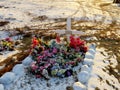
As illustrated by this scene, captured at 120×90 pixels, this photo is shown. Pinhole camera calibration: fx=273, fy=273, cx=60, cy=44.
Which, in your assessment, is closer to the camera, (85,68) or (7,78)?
(7,78)

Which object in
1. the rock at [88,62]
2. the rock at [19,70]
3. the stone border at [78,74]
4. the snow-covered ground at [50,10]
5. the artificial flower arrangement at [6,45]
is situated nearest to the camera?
the stone border at [78,74]

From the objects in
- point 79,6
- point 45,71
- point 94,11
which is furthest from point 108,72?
point 79,6

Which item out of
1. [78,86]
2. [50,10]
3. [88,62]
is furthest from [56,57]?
[50,10]

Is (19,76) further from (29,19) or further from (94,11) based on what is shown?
(94,11)

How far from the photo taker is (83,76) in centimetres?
642

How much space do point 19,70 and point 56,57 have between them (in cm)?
105

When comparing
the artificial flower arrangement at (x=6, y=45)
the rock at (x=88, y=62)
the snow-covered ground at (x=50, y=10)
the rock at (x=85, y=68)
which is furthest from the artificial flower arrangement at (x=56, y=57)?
the snow-covered ground at (x=50, y=10)

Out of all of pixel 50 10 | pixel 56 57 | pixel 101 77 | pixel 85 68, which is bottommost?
pixel 101 77

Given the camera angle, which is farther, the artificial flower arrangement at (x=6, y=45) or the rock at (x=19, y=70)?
the artificial flower arrangement at (x=6, y=45)

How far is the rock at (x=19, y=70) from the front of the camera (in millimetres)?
6746

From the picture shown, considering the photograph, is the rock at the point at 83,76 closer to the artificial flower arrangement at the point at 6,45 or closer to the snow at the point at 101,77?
the snow at the point at 101,77

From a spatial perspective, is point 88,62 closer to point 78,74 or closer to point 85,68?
point 85,68

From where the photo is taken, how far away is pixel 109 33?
11.3 meters

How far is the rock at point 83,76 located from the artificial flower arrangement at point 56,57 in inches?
12.5
